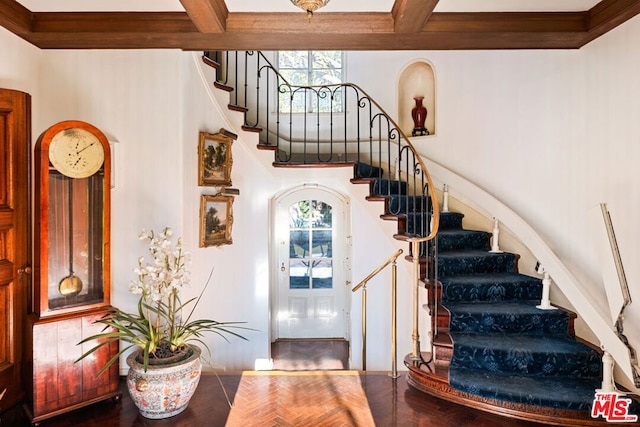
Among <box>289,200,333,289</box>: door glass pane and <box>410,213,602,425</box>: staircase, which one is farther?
<box>289,200,333,289</box>: door glass pane

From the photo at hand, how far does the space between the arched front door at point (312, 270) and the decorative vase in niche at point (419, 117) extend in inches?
56.7

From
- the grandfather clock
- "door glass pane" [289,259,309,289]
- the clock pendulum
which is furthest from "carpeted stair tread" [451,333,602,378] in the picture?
the clock pendulum

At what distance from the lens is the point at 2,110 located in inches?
98.3

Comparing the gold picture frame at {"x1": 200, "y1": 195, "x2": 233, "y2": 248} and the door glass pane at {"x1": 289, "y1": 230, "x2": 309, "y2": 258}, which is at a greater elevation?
the gold picture frame at {"x1": 200, "y1": 195, "x2": 233, "y2": 248}

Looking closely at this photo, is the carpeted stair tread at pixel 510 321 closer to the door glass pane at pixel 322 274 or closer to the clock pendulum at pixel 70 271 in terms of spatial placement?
the door glass pane at pixel 322 274

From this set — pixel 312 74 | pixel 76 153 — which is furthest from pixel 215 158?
pixel 312 74

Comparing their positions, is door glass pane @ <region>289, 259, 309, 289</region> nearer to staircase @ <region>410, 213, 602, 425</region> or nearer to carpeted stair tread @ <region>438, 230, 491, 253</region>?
carpeted stair tread @ <region>438, 230, 491, 253</region>

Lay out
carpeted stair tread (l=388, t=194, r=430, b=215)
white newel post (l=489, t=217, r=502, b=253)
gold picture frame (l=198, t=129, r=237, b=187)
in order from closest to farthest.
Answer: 1. gold picture frame (l=198, t=129, r=237, b=187)
2. white newel post (l=489, t=217, r=502, b=253)
3. carpeted stair tread (l=388, t=194, r=430, b=215)

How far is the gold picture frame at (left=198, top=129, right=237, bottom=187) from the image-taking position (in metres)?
3.42

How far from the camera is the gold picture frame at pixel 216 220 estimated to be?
3.47m

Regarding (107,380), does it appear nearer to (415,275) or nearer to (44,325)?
(44,325)

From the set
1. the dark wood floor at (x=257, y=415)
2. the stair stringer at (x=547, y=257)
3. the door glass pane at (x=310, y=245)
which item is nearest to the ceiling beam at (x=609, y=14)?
the stair stringer at (x=547, y=257)

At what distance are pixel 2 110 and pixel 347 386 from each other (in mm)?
3273

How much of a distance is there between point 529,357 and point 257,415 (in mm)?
2049
